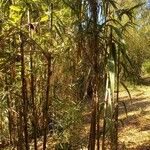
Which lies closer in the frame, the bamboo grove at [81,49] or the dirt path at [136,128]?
the bamboo grove at [81,49]

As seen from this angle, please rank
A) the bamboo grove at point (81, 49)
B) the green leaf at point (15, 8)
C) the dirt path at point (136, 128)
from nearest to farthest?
the bamboo grove at point (81, 49), the green leaf at point (15, 8), the dirt path at point (136, 128)

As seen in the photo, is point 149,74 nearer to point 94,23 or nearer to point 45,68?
point 45,68

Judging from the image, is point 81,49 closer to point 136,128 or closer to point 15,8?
point 15,8

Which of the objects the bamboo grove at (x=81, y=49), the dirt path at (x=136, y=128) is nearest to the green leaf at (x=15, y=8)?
the bamboo grove at (x=81, y=49)

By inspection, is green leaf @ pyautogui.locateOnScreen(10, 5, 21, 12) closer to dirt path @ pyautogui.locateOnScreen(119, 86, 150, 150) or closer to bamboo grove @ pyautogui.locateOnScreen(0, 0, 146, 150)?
bamboo grove @ pyautogui.locateOnScreen(0, 0, 146, 150)

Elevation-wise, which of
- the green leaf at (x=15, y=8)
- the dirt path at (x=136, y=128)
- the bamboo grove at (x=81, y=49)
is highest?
the green leaf at (x=15, y=8)

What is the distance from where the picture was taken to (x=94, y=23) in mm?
3998

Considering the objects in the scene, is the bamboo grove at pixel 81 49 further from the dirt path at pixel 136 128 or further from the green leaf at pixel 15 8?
the dirt path at pixel 136 128

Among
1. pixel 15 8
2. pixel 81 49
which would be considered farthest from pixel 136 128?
pixel 15 8

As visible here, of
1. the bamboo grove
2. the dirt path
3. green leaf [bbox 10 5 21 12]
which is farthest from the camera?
the dirt path

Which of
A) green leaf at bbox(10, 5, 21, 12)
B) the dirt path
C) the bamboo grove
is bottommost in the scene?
the dirt path

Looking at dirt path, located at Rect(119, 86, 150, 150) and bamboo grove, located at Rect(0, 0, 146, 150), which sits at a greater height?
bamboo grove, located at Rect(0, 0, 146, 150)

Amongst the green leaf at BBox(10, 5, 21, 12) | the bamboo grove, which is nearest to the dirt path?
the bamboo grove

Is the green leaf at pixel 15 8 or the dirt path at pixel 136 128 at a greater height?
the green leaf at pixel 15 8
